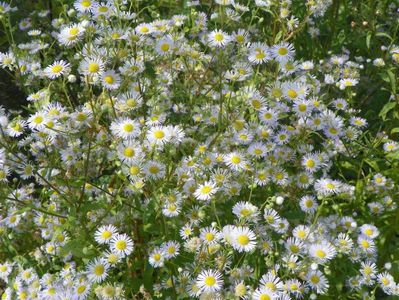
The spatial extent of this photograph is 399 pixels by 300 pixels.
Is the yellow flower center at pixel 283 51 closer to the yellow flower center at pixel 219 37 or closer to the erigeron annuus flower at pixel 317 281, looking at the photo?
the yellow flower center at pixel 219 37

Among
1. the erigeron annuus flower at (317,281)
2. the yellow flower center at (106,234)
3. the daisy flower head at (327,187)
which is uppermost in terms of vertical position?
the yellow flower center at (106,234)

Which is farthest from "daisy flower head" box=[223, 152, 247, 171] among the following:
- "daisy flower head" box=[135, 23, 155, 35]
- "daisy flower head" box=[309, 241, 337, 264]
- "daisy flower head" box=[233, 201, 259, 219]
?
"daisy flower head" box=[135, 23, 155, 35]

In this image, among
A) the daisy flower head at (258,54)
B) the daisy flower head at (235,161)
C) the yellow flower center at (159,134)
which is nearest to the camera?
the yellow flower center at (159,134)

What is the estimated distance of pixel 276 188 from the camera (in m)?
2.65

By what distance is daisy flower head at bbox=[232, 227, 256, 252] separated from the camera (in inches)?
78.1

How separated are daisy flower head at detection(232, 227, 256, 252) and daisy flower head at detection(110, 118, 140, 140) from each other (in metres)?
0.70

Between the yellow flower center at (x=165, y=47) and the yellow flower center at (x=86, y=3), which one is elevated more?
the yellow flower center at (x=86, y=3)

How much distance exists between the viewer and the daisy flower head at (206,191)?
2215mm

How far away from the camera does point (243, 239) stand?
2.01 meters

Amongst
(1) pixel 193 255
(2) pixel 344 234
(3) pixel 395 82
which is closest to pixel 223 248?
(1) pixel 193 255

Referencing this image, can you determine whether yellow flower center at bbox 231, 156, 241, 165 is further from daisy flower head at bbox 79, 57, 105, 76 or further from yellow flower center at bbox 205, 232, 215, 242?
daisy flower head at bbox 79, 57, 105, 76

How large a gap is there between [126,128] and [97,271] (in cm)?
68

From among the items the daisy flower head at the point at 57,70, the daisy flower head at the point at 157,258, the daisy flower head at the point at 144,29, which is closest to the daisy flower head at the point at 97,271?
the daisy flower head at the point at 157,258

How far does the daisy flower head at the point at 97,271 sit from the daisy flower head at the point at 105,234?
9cm
